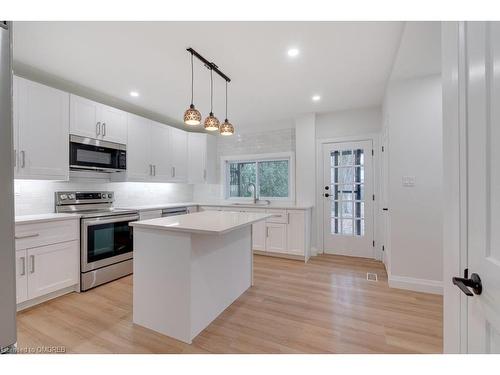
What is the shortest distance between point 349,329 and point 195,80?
10.0 ft

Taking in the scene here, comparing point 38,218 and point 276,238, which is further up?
point 38,218

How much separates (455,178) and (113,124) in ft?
12.3

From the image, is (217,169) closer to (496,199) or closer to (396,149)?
(396,149)

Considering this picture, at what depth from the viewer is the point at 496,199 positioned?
2.23 ft

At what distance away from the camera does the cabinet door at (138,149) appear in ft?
11.6

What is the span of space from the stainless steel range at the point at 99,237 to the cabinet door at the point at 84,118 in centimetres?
80

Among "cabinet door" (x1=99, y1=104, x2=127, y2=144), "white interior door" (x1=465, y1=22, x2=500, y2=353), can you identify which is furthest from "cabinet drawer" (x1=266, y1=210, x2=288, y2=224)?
"white interior door" (x1=465, y1=22, x2=500, y2=353)

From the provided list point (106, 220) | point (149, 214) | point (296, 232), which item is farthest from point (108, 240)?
point (296, 232)

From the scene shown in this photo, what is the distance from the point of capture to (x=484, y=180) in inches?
29.1

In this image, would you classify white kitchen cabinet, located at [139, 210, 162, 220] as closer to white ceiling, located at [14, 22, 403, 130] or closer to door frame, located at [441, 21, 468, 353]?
white ceiling, located at [14, 22, 403, 130]

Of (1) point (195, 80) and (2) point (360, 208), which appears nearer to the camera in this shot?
(1) point (195, 80)

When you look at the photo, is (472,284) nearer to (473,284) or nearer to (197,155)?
(473,284)

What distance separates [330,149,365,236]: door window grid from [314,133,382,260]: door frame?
18 centimetres

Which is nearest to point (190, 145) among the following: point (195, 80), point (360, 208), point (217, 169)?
point (217, 169)
